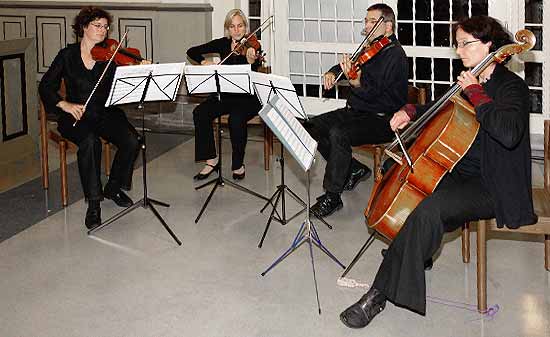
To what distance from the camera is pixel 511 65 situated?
6195 millimetres

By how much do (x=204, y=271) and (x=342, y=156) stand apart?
1.18 metres

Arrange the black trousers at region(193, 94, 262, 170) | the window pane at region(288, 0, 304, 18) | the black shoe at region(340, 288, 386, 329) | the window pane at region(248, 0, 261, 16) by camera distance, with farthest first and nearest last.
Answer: the window pane at region(248, 0, 261, 16), the window pane at region(288, 0, 304, 18), the black trousers at region(193, 94, 262, 170), the black shoe at region(340, 288, 386, 329)

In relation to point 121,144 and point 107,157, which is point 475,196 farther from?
point 107,157

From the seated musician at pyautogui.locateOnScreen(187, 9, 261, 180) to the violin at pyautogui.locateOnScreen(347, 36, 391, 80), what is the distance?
A: 0.95 meters

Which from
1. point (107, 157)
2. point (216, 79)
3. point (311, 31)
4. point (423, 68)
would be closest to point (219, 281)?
point (216, 79)

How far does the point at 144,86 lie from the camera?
4812 mm

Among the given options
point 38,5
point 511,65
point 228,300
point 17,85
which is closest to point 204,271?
point 228,300

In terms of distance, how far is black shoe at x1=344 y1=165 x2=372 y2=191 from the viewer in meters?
5.64

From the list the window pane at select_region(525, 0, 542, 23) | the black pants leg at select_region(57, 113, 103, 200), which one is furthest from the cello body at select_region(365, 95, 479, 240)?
the window pane at select_region(525, 0, 542, 23)

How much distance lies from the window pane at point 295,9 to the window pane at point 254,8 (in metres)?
0.29

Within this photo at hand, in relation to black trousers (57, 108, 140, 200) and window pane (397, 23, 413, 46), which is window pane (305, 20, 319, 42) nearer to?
window pane (397, 23, 413, 46)

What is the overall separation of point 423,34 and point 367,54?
177 centimetres

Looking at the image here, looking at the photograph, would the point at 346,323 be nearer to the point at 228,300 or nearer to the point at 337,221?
the point at 228,300

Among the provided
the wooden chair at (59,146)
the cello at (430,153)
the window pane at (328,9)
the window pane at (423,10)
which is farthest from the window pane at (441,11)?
the cello at (430,153)
